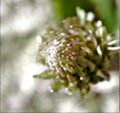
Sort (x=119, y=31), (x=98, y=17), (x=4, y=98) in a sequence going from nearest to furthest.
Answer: (x=119, y=31), (x=98, y=17), (x=4, y=98)

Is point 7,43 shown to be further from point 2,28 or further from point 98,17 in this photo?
point 98,17

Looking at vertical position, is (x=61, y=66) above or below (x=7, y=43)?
below

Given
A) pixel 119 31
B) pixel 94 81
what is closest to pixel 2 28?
pixel 119 31

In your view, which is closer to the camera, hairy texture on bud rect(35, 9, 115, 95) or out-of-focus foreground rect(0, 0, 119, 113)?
hairy texture on bud rect(35, 9, 115, 95)

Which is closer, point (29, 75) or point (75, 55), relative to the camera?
point (75, 55)
